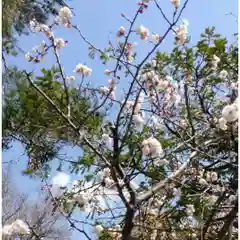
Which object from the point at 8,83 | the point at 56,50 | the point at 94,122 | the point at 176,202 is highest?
the point at 8,83

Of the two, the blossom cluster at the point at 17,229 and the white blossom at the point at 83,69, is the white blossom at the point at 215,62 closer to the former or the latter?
the white blossom at the point at 83,69

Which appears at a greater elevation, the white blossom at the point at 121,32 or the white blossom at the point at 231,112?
the white blossom at the point at 121,32

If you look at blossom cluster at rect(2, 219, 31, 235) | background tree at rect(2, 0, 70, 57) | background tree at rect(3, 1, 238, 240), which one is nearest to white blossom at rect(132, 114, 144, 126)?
background tree at rect(3, 1, 238, 240)

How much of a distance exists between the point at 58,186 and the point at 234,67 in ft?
3.08

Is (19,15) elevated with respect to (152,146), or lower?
elevated

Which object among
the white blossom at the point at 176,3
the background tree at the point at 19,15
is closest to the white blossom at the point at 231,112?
the white blossom at the point at 176,3

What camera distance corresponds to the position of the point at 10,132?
5.67 ft

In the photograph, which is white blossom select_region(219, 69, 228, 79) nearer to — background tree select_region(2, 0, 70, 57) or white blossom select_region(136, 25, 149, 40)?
white blossom select_region(136, 25, 149, 40)

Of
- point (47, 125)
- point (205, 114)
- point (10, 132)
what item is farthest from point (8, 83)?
point (205, 114)

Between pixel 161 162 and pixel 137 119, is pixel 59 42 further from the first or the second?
pixel 161 162

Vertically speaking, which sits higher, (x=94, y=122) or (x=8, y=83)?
(x=8, y=83)

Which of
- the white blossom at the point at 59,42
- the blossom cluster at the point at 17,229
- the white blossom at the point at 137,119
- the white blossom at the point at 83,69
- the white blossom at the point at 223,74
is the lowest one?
the blossom cluster at the point at 17,229

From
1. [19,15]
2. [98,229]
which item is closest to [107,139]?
[98,229]

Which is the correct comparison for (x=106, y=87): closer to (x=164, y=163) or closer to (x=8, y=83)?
(x=164, y=163)
